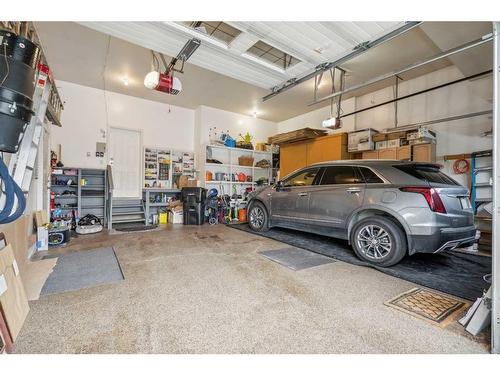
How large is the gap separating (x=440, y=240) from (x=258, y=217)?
332cm

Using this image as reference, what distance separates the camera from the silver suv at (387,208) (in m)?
2.86

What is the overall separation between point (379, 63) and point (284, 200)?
3265 mm

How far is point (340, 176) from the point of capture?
154 inches

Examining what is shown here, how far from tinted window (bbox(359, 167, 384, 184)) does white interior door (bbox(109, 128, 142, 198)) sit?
6033 millimetres

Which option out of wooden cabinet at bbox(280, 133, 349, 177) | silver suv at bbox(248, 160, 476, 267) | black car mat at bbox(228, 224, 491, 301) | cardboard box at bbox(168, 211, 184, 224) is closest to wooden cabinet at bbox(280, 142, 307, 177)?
wooden cabinet at bbox(280, 133, 349, 177)

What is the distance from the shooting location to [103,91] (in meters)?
6.32

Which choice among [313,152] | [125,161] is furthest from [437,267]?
[125,161]

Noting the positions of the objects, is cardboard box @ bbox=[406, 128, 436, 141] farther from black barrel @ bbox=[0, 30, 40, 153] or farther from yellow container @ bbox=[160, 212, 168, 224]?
yellow container @ bbox=[160, 212, 168, 224]

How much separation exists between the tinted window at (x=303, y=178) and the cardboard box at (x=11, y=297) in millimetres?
3977

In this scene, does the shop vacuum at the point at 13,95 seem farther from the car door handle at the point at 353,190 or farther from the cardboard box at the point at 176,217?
the cardboard box at the point at 176,217

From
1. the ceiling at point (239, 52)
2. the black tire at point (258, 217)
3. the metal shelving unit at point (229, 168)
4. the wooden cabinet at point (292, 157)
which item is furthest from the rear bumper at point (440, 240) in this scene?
the metal shelving unit at point (229, 168)

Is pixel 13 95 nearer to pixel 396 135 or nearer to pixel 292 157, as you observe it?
pixel 396 135
